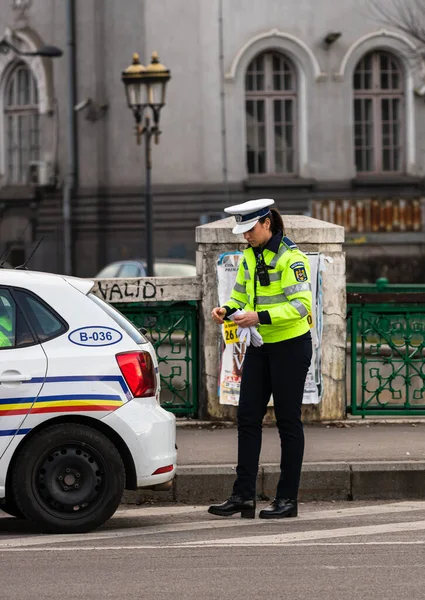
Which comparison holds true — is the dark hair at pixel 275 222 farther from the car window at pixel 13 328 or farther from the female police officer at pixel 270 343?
the car window at pixel 13 328

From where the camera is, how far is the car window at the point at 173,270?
23.6 meters

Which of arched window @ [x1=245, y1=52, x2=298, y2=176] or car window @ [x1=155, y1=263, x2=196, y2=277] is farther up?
arched window @ [x1=245, y1=52, x2=298, y2=176]

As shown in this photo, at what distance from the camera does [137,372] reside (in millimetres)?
8195

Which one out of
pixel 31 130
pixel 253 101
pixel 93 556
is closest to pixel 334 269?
pixel 93 556

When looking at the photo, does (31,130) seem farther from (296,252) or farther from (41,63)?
(296,252)

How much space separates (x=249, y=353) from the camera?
8.66 metres

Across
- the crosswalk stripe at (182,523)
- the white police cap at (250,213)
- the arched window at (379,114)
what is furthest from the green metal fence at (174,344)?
the arched window at (379,114)

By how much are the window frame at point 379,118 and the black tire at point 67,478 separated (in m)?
24.1

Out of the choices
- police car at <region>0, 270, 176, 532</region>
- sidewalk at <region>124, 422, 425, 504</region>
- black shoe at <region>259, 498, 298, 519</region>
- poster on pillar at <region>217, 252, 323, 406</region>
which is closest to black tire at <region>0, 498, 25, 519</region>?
police car at <region>0, 270, 176, 532</region>

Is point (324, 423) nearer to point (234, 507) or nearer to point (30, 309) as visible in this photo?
point (234, 507)

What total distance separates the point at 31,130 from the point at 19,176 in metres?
1.04

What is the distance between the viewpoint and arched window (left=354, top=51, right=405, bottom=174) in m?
31.6

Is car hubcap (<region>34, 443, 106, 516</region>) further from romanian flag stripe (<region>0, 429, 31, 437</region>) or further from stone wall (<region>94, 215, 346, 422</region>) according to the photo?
stone wall (<region>94, 215, 346, 422</region>)

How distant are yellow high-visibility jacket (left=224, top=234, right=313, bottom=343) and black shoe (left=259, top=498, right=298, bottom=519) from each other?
0.92m
